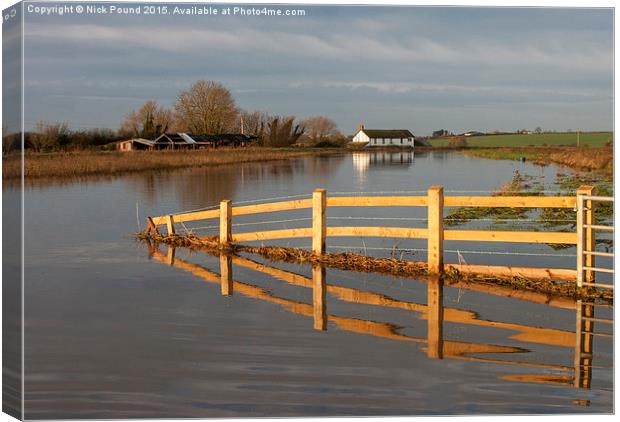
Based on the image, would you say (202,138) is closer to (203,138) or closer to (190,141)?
(203,138)

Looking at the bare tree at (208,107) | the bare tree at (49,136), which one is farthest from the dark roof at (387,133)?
the bare tree at (49,136)

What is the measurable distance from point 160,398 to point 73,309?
364cm

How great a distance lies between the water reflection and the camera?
8.57 metres

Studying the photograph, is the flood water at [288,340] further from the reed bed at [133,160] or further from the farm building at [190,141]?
the farm building at [190,141]

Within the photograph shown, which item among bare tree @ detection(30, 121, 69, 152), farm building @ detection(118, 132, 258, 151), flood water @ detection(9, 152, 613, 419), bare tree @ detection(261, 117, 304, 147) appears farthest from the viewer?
farm building @ detection(118, 132, 258, 151)

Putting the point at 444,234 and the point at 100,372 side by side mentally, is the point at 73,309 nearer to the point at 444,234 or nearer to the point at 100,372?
the point at 100,372

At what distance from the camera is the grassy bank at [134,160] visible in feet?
51.7

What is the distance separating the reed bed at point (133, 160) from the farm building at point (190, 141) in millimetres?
210

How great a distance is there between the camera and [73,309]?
35.9 ft

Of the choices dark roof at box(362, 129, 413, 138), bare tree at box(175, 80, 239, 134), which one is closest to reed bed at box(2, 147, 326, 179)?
bare tree at box(175, 80, 239, 134)

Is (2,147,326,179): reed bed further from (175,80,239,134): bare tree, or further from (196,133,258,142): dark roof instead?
(175,80,239,134): bare tree

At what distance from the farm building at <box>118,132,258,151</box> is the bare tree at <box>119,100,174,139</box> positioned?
13.6 inches

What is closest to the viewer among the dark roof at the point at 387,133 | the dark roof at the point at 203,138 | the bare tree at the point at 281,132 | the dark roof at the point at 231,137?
the dark roof at the point at 387,133

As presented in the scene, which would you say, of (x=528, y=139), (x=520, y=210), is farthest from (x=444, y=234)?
(x=520, y=210)
